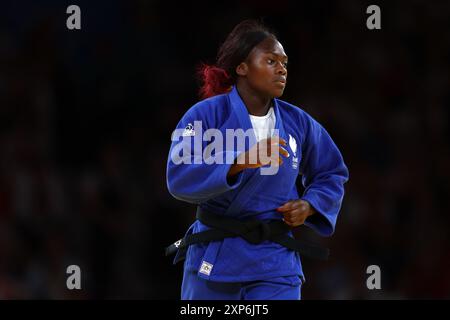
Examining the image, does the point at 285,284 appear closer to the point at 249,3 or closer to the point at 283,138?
the point at 283,138

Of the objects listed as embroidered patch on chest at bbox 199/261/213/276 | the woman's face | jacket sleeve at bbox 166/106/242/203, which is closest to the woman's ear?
the woman's face

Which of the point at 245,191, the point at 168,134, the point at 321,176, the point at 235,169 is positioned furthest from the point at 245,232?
the point at 168,134

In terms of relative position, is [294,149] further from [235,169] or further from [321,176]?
[235,169]

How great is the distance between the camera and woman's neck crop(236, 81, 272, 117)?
2.33 m

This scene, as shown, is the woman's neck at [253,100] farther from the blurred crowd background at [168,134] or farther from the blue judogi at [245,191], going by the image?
the blurred crowd background at [168,134]

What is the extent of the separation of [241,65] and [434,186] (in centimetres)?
203

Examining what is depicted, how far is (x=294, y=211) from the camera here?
2.23 m

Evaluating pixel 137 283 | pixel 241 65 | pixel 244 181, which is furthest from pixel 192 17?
pixel 244 181

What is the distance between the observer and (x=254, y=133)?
227 centimetres

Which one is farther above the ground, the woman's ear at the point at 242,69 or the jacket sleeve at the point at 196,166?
the woman's ear at the point at 242,69

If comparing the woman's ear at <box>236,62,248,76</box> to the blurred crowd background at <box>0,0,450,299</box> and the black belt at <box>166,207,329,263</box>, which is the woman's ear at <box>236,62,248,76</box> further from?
the blurred crowd background at <box>0,0,450,299</box>

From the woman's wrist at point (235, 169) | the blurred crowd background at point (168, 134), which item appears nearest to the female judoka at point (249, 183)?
the woman's wrist at point (235, 169)

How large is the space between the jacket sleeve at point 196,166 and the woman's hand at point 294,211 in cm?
20

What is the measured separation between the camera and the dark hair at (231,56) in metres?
2.35
